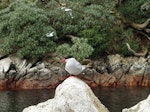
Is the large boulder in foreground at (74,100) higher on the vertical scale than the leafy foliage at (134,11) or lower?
higher

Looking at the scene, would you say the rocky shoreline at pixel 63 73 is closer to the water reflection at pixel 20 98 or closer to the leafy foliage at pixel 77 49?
the leafy foliage at pixel 77 49

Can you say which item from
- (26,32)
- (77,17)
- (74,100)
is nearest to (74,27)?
(77,17)

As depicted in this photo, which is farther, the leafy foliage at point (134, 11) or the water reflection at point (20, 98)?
the leafy foliage at point (134, 11)

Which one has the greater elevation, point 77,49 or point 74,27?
point 74,27

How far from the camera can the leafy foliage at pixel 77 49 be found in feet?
122

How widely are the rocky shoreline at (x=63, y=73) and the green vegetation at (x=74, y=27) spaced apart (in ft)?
3.39

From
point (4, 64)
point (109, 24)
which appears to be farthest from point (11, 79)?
point (109, 24)

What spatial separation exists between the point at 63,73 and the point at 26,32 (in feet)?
15.1

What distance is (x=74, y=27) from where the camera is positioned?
132ft

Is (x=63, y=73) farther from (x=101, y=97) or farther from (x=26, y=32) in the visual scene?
(x=101, y=97)

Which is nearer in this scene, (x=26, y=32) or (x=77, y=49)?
(x=77, y=49)

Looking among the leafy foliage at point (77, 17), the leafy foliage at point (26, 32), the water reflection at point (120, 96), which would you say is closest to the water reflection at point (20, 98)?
the water reflection at point (120, 96)

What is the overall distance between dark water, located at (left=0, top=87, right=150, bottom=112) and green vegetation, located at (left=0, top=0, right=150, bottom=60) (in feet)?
14.1

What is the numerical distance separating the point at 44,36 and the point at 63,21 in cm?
254
